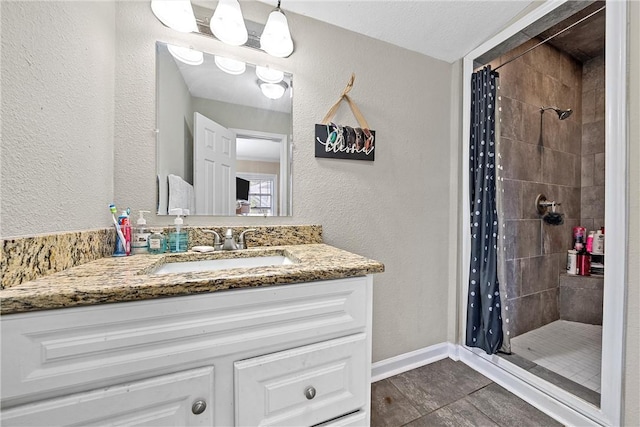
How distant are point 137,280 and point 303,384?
1.84 ft

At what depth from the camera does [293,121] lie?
132 centimetres

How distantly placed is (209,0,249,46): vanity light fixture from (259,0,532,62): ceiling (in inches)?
9.6

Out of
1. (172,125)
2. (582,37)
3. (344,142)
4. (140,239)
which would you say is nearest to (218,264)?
(140,239)

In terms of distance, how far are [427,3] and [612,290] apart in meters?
1.59

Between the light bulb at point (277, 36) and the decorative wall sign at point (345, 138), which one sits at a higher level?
the light bulb at point (277, 36)

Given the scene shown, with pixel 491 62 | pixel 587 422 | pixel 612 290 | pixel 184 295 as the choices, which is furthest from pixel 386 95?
pixel 587 422

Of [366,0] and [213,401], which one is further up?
[366,0]

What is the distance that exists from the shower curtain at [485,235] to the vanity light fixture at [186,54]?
1668 millimetres

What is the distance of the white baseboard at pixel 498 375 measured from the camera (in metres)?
1.13

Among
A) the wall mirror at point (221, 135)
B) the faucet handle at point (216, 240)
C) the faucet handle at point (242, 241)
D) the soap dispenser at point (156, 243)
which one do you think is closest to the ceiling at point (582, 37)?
the wall mirror at point (221, 135)

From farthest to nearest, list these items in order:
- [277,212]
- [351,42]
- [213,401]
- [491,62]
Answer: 1. [491,62]
2. [351,42]
3. [277,212]
4. [213,401]

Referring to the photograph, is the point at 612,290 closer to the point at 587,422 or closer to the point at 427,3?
the point at 587,422

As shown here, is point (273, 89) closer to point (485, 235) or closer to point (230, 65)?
point (230, 65)

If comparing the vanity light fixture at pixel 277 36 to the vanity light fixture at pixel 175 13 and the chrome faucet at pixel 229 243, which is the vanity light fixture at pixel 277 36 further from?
the chrome faucet at pixel 229 243
